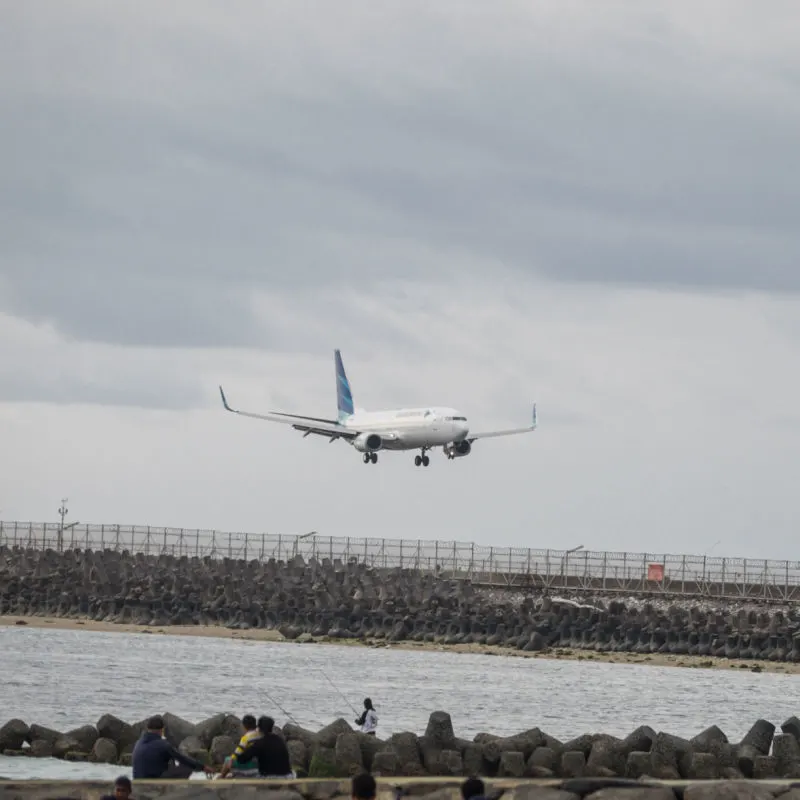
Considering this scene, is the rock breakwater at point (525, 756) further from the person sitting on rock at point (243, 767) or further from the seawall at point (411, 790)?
the seawall at point (411, 790)

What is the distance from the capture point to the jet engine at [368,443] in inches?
3942

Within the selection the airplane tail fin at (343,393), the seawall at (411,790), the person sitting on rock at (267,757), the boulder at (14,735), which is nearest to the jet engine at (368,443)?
the airplane tail fin at (343,393)

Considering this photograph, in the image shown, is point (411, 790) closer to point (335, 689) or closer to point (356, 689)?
point (335, 689)

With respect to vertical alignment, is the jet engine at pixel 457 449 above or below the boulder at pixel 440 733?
above

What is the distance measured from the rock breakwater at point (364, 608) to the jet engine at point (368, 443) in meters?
6.88

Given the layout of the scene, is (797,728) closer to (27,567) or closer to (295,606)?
(295,606)

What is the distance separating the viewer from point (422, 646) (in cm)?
8612

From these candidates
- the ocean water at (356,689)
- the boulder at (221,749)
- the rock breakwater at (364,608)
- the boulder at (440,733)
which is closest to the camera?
the boulder at (440,733)

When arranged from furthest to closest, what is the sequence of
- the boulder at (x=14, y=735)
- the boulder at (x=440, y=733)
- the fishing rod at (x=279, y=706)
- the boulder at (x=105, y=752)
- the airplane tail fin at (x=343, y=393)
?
the airplane tail fin at (x=343, y=393) → the fishing rod at (x=279, y=706) → the boulder at (x=14, y=735) → the boulder at (x=105, y=752) → the boulder at (x=440, y=733)

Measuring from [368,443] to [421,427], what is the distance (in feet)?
9.32

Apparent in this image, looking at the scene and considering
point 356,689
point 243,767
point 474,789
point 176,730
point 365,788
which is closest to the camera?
point 365,788

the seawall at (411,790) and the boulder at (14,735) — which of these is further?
the boulder at (14,735)

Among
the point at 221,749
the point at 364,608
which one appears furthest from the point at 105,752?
the point at 364,608

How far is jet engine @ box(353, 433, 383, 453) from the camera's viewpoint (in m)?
100
